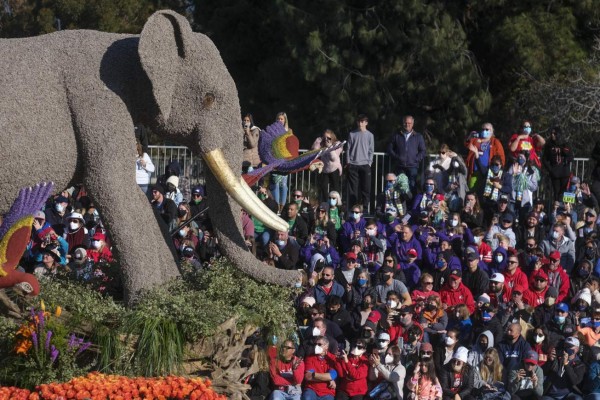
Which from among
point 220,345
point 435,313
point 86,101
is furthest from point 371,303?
point 86,101

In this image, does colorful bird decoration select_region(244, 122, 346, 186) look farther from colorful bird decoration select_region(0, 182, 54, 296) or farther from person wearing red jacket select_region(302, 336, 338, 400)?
colorful bird decoration select_region(0, 182, 54, 296)

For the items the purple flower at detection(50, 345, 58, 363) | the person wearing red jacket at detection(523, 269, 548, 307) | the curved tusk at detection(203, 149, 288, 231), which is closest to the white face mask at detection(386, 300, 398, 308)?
the person wearing red jacket at detection(523, 269, 548, 307)

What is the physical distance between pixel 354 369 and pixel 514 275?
3.39 m

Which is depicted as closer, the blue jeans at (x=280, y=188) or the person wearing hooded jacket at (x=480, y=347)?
the person wearing hooded jacket at (x=480, y=347)

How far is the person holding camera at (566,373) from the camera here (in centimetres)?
1594

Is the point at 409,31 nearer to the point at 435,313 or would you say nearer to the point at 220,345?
the point at 435,313

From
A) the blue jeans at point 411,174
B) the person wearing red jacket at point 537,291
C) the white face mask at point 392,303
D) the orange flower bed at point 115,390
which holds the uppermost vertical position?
the blue jeans at point 411,174

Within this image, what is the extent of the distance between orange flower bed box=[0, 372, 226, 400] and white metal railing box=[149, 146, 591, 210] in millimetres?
8917

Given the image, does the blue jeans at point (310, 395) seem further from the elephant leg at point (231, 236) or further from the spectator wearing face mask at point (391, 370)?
the elephant leg at point (231, 236)

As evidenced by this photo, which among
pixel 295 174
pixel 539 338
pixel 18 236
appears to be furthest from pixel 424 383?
pixel 295 174

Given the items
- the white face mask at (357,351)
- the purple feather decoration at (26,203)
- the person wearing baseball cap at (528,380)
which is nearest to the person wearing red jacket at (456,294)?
the person wearing baseball cap at (528,380)

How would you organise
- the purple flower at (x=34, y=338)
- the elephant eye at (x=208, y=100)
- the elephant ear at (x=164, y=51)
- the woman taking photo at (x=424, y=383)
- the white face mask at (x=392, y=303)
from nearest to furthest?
the purple flower at (x=34, y=338) < the elephant ear at (x=164, y=51) < the elephant eye at (x=208, y=100) < the woman taking photo at (x=424, y=383) < the white face mask at (x=392, y=303)

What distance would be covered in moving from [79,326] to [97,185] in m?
1.19

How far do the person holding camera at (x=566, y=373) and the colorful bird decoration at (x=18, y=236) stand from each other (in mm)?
6754
